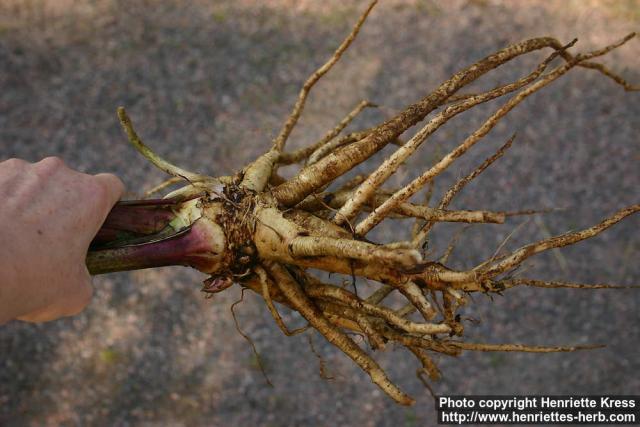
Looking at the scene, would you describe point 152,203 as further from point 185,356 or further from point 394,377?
point 394,377

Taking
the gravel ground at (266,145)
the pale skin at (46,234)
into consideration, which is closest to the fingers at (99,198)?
the pale skin at (46,234)

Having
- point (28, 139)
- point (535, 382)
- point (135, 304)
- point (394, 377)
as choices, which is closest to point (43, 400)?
point (135, 304)

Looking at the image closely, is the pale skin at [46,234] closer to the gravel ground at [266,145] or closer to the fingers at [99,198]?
the fingers at [99,198]

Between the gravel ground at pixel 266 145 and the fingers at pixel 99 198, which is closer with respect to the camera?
the fingers at pixel 99 198

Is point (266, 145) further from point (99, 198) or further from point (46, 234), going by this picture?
point (46, 234)

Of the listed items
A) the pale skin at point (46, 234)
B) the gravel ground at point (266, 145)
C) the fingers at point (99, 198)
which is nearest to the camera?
the pale skin at point (46, 234)

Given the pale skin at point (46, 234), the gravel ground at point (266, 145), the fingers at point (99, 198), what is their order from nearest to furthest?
the pale skin at point (46, 234) < the fingers at point (99, 198) < the gravel ground at point (266, 145)

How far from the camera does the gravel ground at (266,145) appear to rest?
2.43m

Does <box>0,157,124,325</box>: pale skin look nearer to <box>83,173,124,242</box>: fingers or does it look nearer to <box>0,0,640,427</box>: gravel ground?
<box>83,173,124,242</box>: fingers

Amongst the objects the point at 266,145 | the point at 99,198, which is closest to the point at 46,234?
the point at 99,198

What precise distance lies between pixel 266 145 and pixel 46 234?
1.87 m

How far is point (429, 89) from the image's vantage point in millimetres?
2873

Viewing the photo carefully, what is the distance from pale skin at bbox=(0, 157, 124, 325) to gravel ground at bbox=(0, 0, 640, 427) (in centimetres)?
140

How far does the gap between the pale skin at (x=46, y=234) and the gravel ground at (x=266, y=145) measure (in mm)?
1398
